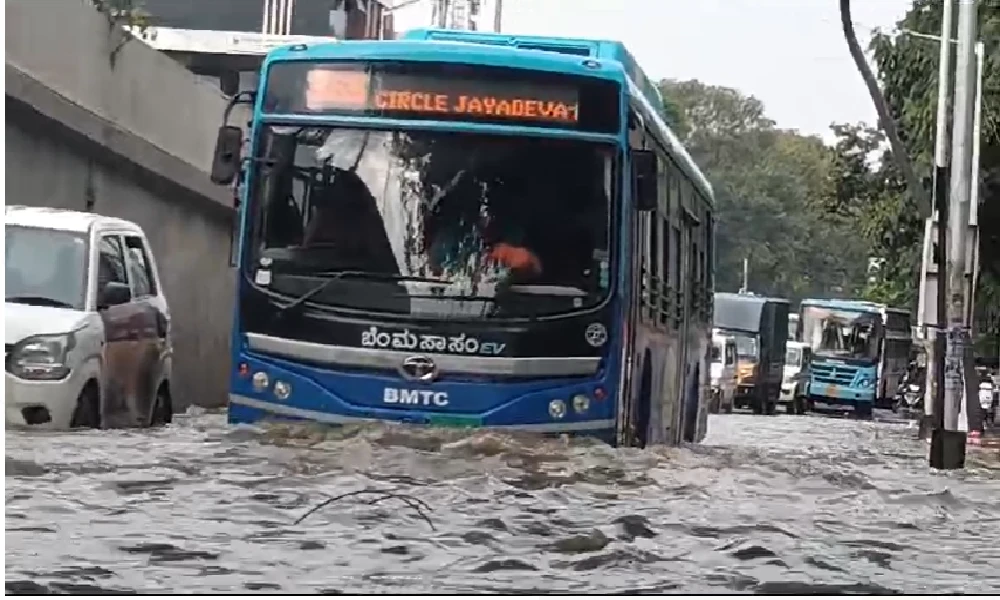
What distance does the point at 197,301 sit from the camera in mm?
16203

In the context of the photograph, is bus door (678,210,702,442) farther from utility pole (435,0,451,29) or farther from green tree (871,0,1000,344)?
green tree (871,0,1000,344)

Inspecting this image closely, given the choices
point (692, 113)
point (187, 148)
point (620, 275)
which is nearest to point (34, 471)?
point (620, 275)

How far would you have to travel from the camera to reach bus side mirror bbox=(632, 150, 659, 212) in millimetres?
11875

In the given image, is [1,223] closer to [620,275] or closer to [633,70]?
[620,275]

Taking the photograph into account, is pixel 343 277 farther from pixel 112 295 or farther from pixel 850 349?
pixel 850 349

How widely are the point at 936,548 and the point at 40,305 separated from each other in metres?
5.14

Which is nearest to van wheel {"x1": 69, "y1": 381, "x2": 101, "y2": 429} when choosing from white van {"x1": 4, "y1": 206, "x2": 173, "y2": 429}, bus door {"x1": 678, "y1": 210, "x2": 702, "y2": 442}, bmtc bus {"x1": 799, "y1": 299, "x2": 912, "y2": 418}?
white van {"x1": 4, "y1": 206, "x2": 173, "y2": 429}

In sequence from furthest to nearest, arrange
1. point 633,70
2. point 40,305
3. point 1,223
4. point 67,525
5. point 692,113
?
point 692,113 → point 633,70 → point 40,305 → point 1,223 → point 67,525

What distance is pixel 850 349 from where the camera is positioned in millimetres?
49312

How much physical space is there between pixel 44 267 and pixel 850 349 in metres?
38.8

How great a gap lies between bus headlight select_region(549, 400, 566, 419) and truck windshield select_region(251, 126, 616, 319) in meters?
0.50

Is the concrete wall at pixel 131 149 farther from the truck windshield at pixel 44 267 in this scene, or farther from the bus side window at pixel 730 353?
the bus side window at pixel 730 353

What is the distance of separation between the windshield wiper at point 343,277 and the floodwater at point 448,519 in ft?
2.28

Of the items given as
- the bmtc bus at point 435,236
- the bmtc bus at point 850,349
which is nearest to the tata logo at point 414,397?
the bmtc bus at point 435,236
